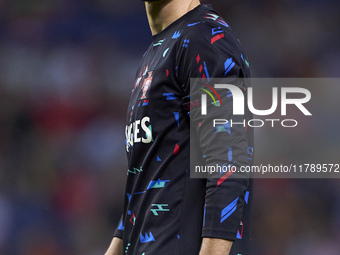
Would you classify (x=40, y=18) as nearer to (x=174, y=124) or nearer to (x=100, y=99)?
(x=100, y=99)

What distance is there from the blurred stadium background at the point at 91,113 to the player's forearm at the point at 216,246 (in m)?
2.83

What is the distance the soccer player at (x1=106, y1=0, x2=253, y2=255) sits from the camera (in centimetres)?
126

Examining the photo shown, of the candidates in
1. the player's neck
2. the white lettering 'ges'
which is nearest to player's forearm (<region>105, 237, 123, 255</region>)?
the white lettering 'ges'

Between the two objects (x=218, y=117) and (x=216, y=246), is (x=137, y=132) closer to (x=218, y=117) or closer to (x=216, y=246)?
(x=218, y=117)

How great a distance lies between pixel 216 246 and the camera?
122 cm

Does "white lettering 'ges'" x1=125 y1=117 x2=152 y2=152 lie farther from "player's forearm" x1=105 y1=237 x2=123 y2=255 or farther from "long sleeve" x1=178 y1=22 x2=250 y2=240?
"player's forearm" x1=105 y1=237 x2=123 y2=255

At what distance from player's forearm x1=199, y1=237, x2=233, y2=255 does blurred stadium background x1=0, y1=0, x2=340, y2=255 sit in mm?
2826

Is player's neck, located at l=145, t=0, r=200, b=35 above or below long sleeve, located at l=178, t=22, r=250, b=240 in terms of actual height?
above

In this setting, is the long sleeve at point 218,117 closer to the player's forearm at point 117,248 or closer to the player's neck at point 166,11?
the player's neck at point 166,11

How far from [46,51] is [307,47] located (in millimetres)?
2297

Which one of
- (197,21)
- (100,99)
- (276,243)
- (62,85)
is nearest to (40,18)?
(62,85)

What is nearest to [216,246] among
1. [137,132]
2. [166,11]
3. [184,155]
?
[184,155]

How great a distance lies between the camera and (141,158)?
1455 mm

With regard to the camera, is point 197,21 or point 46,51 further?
point 46,51
